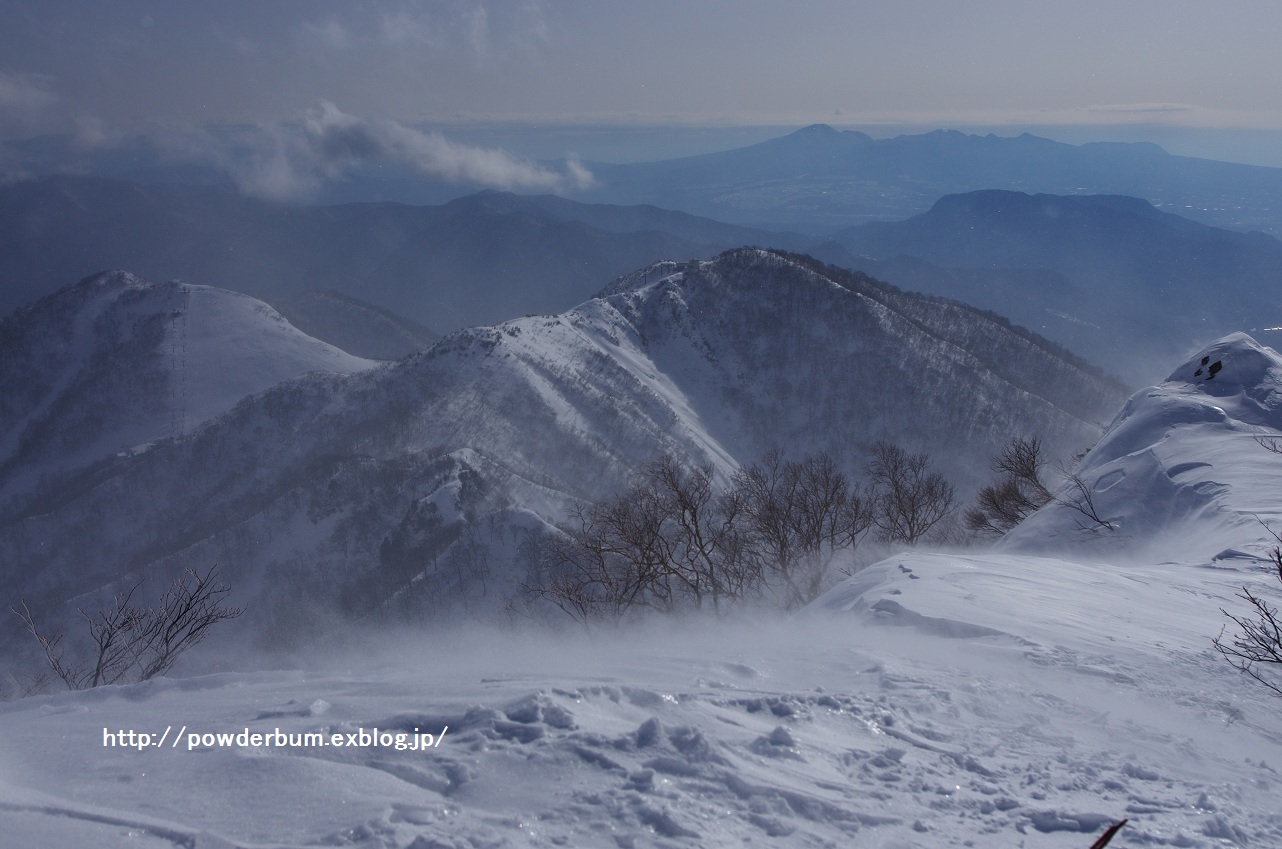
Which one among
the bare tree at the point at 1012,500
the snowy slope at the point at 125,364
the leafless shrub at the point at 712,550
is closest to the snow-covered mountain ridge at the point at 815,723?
the leafless shrub at the point at 712,550

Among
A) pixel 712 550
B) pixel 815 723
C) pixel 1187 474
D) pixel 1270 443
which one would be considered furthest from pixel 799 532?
pixel 815 723

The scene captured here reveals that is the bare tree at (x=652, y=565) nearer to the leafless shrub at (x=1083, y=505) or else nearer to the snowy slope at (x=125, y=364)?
the leafless shrub at (x=1083, y=505)

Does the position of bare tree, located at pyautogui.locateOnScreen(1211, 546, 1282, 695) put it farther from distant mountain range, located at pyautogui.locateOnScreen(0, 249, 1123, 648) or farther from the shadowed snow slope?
distant mountain range, located at pyautogui.locateOnScreen(0, 249, 1123, 648)

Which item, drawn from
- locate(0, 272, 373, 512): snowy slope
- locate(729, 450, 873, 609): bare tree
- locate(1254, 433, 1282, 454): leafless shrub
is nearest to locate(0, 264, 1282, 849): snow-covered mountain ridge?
locate(1254, 433, 1282, 454): leafless shrub

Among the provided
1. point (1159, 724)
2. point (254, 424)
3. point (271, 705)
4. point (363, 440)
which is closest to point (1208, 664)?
point (1159, 724)

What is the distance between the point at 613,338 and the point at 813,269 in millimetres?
28960

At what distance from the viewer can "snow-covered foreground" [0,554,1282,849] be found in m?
4.51

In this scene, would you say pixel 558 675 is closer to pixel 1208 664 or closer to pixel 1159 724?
pixel 1159 724

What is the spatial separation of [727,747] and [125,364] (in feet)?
410

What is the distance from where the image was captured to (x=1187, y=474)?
18.2 metres

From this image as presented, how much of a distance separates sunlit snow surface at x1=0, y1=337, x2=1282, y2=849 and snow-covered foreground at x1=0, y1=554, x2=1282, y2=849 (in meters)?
0.02

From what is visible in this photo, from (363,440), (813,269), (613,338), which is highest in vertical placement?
(813,269)

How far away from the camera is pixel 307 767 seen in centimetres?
499

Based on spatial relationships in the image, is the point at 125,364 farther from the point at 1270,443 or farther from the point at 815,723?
the point at 1270,443
